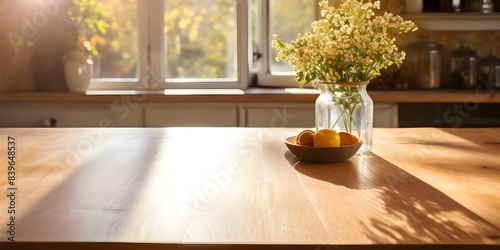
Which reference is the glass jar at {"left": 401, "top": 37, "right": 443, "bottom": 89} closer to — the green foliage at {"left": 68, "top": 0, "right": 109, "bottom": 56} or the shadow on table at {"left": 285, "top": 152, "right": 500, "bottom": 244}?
the green foliage at {"left": 68, "top": 0, "right": 109, "bottom": 56}

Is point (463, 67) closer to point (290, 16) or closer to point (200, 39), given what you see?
point (290, 16)

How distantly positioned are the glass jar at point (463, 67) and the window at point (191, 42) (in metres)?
0.90

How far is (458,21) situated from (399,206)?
2.79 meters

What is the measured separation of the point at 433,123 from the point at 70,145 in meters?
2.23

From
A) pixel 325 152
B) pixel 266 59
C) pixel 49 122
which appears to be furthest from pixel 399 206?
pixel 266 59

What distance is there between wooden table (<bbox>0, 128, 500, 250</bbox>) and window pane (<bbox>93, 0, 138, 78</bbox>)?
2.00 meters

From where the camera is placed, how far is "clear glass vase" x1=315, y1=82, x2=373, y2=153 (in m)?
1.79

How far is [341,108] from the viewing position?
71.6 inches

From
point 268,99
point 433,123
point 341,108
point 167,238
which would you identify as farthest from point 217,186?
point 433,123

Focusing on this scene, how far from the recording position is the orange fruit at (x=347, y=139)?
5.71ft

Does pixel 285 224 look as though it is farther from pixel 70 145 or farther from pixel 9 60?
pixel 9 60

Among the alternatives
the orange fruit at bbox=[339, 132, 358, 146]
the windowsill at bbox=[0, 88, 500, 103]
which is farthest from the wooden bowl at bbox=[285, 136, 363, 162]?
the windowsill at bbox=[0, 88, 500, 103]

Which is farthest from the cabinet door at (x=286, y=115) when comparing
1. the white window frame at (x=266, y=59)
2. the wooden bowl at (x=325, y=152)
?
the wooden bowl at (x=325, y=152)

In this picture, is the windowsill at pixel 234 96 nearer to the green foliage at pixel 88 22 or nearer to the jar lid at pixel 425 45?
the jar lid at pixel 425 45
